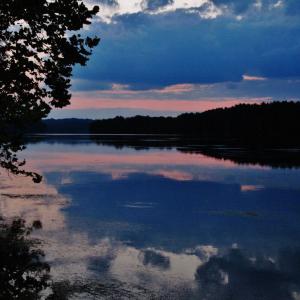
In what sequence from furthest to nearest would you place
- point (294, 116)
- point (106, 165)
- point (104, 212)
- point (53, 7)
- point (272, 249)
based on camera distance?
point (294, 116) < point (106, 165) < point (104, 212) < point (272, 249) < point (53, 7)

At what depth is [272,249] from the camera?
17.7 metres

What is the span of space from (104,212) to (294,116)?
Answer: 148m

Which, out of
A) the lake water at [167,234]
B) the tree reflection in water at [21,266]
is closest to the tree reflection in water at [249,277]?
the lake water at [167,234]

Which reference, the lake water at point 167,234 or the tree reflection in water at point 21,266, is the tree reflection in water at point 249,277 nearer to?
the lake water at point 167,234

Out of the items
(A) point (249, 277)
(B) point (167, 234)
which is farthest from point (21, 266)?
(B) point (167, 234)

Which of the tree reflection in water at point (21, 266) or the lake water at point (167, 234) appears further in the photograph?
the lake water at point (167, 234)

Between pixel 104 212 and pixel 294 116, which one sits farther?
pixel 294 116

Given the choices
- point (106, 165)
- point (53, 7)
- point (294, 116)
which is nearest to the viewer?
point (53, 7)

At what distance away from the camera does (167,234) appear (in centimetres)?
2014

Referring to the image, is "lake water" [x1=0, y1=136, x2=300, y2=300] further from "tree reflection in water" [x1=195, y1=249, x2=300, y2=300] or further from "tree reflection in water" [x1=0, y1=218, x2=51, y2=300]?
"tree reflection in water" [x1=0, y1=218, x2=51, y2=300]

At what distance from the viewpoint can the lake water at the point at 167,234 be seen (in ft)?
45.1

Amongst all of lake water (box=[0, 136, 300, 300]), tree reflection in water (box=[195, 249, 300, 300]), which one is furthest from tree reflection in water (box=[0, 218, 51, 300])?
tree reflection in water (box=[195, 249, 300, 300])

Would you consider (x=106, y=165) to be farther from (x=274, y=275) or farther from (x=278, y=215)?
(x=274, y=275)

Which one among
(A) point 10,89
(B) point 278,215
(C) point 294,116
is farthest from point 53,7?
(C) point 294,116
